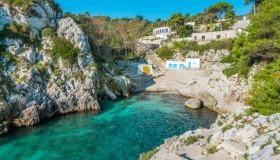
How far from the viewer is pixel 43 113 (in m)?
35.1

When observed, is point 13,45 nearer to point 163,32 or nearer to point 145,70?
point 145,70

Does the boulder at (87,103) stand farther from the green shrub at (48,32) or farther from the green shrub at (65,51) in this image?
the green shrub at (48,32)

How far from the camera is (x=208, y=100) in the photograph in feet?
135

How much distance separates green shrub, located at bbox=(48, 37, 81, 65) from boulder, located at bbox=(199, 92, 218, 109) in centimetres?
2201

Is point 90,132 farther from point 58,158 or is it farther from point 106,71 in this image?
point 106,71

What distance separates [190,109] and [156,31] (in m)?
69.9

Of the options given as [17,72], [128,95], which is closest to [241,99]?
[128,95]

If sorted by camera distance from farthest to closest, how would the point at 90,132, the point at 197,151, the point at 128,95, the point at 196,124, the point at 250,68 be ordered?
the point at 128,95
the point at 250,68
the point at 196,124
the point at 90,132
the point at 197,151

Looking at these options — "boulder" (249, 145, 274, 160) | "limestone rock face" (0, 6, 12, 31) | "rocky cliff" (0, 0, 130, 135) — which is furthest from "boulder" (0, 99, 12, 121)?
"boulder" (249, 145, 274, 160)

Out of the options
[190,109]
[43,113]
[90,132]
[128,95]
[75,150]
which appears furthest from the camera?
[128,95]

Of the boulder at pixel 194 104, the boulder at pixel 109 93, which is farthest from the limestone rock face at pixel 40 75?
the boulder at pixel 194 104

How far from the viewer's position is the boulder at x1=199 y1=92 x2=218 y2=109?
40156 millimetres

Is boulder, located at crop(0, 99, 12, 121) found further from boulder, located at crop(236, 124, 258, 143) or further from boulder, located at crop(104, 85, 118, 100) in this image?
boulder, located at crop(236, 124, 258, 143)

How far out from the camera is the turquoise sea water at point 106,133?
80.9ft
